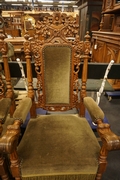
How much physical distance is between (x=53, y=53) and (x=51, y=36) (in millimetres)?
134

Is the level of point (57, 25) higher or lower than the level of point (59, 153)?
higher

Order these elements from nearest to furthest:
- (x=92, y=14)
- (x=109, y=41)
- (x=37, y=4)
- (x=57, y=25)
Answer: (x=57, y=25), (x=109, y=41), (x=92, y=14), (x=37, y=4)

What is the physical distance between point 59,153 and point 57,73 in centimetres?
60

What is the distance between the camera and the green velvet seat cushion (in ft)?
2.48

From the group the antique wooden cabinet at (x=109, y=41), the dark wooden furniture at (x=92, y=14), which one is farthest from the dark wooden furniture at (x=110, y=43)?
the dark wooden furniture at (x=92, y=14)

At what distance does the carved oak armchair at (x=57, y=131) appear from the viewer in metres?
0.75

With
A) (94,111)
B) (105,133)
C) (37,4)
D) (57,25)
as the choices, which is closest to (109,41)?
(57,25)

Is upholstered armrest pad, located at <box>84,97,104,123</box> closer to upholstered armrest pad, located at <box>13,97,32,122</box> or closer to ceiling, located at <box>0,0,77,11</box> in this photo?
upholstered armrest pad, located at <box>13,97,32,122</box>

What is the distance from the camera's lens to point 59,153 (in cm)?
81

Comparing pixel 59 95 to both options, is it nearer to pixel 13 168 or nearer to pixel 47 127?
pixel 47 127

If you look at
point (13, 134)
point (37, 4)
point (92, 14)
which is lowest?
point (13, 134)

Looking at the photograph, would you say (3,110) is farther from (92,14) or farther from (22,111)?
(92,14)

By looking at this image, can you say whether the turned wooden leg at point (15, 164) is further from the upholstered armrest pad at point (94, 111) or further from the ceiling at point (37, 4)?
the ceiling at point (37, 4)

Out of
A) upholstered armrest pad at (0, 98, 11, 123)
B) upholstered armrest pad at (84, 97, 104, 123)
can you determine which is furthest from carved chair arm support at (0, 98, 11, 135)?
upholstered armrest pad at (84, 97, 104, 123)
